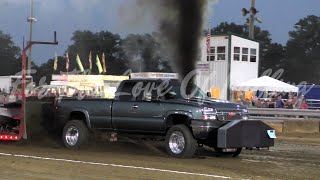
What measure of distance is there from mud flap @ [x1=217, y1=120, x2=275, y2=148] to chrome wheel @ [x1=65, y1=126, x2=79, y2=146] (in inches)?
159

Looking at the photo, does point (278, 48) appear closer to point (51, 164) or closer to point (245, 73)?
point (245, 73)

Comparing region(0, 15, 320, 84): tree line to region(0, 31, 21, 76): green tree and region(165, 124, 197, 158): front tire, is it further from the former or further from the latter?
region(165, 124, 197, 158): front tire

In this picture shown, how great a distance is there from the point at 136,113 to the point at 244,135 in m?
2.61

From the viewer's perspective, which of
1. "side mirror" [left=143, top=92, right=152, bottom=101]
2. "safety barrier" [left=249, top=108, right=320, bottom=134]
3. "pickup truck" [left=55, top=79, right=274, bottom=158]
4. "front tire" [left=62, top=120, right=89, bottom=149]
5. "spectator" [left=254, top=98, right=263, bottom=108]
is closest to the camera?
"pickup truck" [left=55, top=79, right=274, bottom=158]

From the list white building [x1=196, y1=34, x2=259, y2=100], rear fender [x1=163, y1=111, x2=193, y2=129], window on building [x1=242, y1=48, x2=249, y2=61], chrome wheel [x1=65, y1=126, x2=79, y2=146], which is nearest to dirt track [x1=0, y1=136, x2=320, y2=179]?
chrome wheel [x1=65, y1=126, x2=79, y2=146]

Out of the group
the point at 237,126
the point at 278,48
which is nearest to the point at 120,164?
the point at 237,126

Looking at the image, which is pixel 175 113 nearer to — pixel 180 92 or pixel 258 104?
pixel 180 92

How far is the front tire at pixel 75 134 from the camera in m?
13.2

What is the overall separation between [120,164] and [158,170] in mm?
1077

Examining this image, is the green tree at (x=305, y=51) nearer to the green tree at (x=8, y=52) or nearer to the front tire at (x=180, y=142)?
the green tree at (x=8, y=52)

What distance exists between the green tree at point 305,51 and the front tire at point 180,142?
7677 centimetres

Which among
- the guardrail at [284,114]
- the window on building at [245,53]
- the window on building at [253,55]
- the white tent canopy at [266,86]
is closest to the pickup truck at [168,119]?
the guardrail at [284,114]

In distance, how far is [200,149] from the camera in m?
13.7

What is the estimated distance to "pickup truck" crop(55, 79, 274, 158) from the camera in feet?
37.0
